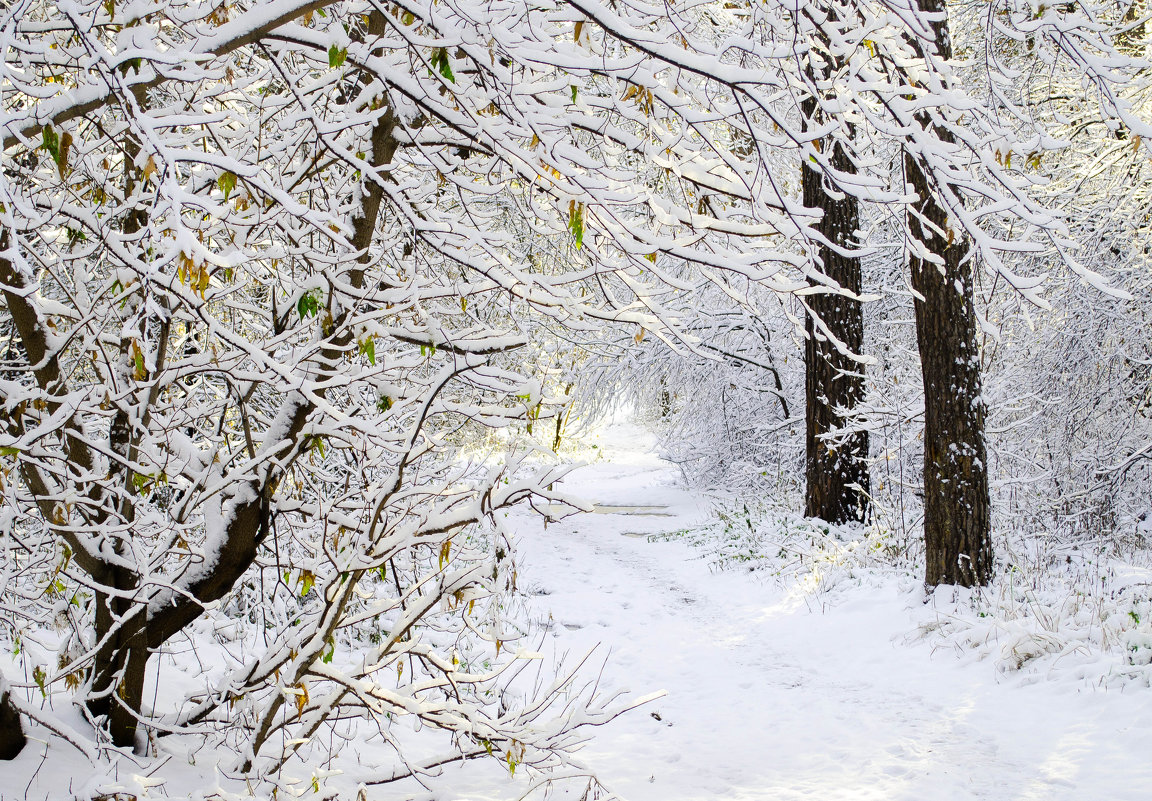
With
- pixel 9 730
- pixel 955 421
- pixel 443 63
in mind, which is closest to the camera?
pixel 443 63

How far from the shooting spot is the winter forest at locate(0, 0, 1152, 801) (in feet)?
8.98

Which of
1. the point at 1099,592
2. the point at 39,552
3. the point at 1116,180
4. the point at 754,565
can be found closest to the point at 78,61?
the point at 39,552

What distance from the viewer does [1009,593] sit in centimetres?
612

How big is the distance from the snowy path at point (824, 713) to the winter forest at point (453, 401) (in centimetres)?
4

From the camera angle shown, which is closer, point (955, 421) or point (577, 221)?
point (577, 221)

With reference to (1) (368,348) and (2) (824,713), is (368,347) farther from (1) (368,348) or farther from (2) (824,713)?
(2) (824,713)

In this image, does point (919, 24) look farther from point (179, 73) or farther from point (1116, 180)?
point (1116, 180)

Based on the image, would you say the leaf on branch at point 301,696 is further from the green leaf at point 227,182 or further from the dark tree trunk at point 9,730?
the green leaf at point 227,182

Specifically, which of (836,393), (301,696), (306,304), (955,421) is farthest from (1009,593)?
(306,304)

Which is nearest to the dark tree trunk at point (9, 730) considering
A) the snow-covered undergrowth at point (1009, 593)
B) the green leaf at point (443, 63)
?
the green leaf at point (443, 63)

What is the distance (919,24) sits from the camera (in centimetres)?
288

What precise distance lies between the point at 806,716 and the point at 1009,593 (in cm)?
226

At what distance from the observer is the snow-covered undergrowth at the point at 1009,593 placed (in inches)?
195

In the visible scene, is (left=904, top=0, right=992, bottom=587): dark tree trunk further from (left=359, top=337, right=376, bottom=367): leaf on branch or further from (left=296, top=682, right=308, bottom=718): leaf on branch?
(left=296, top=682, right=308, bottom=718): leaf on branch
